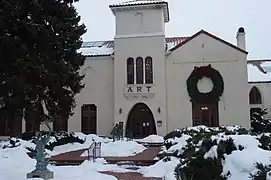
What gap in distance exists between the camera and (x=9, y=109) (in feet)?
64.7

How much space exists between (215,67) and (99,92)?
992 cm

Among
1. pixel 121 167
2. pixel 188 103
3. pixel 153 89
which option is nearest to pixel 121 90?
pixel 153 89

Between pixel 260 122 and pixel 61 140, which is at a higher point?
pixel 260 122

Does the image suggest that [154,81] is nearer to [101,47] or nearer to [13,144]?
[101,47]

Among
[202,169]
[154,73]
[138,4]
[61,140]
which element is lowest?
[61,140]

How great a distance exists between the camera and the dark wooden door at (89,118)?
3041cm

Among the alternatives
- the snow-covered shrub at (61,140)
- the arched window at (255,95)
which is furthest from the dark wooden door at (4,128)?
the arched window at (255,95)

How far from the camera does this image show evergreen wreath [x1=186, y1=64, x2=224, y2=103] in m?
28.7

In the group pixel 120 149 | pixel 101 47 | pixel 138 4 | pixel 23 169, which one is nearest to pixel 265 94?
pixel 138 4

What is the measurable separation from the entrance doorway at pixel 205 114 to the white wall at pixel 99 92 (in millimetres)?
7012

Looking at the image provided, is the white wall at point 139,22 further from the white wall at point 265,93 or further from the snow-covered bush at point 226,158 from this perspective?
the snow-covered bush at point 226,158

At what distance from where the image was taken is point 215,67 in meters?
28.9

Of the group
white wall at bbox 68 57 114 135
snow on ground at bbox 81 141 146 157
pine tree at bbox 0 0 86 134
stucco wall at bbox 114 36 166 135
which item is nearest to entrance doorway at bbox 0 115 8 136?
white wall at bbox 68 57 114 135

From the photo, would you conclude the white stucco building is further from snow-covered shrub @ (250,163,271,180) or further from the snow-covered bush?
snow-covered shrub @ (250,163,271,180)
